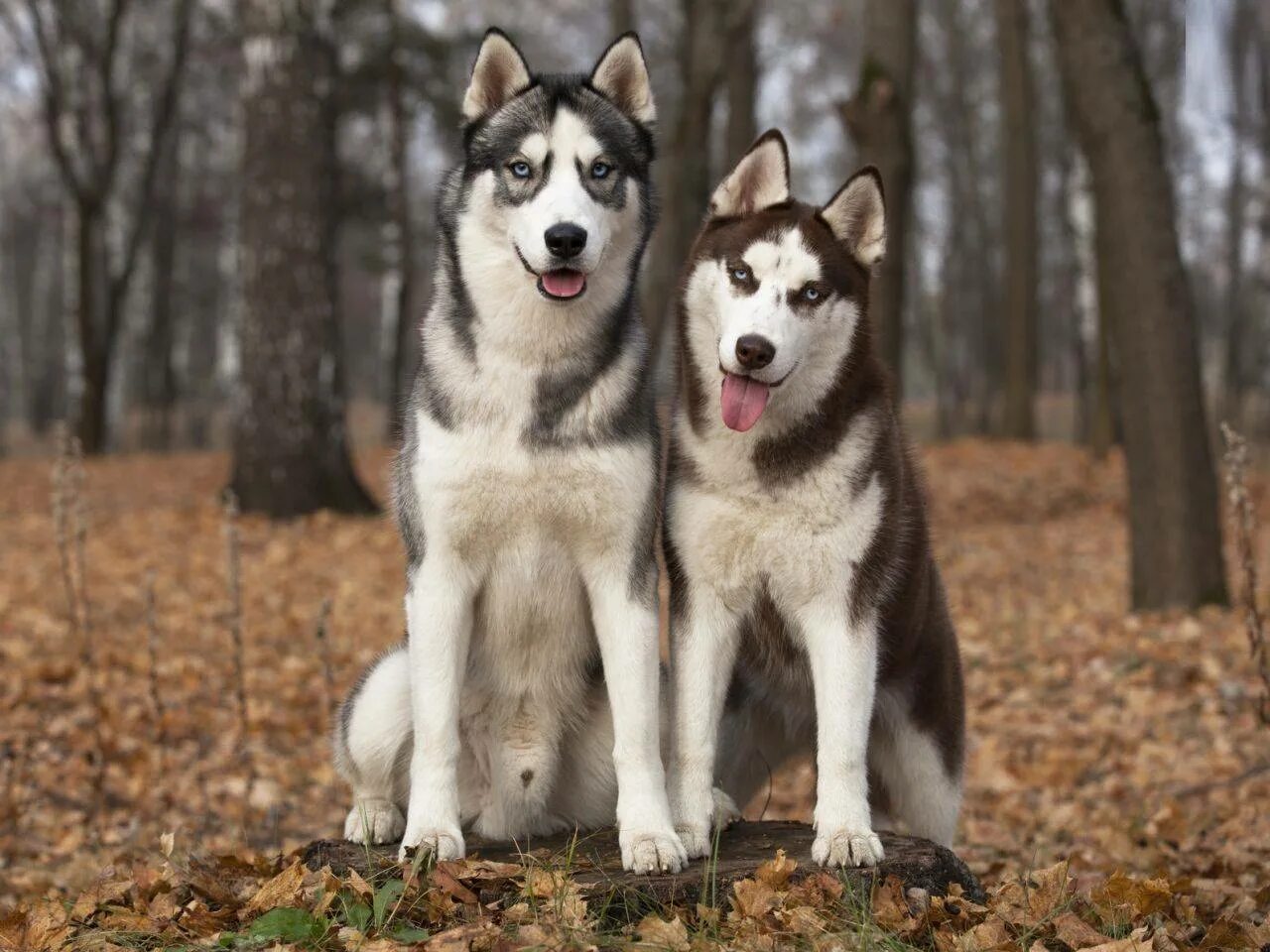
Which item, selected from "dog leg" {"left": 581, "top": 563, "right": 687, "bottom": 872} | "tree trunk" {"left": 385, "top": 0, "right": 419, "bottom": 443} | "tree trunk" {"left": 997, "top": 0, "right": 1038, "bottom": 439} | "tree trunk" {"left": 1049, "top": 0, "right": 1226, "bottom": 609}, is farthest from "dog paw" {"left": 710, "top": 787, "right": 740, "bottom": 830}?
"tree trunk" {"left": 997, "top": 0, "right": 1038, "bottom": 439}

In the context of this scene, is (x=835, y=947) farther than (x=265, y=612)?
No

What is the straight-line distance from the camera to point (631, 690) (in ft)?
11.2

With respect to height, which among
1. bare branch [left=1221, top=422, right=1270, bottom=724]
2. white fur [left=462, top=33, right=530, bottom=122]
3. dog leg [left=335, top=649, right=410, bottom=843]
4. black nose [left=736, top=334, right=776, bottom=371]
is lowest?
dog leg [left=335, top=649, right=410, bottom=843]

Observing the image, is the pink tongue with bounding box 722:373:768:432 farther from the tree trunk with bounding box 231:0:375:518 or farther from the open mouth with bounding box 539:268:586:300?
the tree trunk with bounding box 231:0:375:518

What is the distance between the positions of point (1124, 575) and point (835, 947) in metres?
7.19

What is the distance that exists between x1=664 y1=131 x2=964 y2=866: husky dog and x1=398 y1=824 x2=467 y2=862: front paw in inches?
24.2

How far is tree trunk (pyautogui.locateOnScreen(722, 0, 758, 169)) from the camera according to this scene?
42.7ft

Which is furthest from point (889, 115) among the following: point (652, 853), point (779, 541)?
point (652, 853)

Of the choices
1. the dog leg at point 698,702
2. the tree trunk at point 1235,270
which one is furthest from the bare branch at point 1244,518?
the tree trunk at point 1235,270

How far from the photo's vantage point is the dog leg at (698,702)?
11.5 ft

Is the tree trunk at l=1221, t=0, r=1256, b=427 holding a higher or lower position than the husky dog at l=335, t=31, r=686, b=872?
higher

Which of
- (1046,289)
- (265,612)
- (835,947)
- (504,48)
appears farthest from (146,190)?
(1046,289)

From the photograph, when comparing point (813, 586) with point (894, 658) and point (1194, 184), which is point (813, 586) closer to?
point (894, 658)

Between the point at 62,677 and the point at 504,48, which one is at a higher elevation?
the point at 504,48
